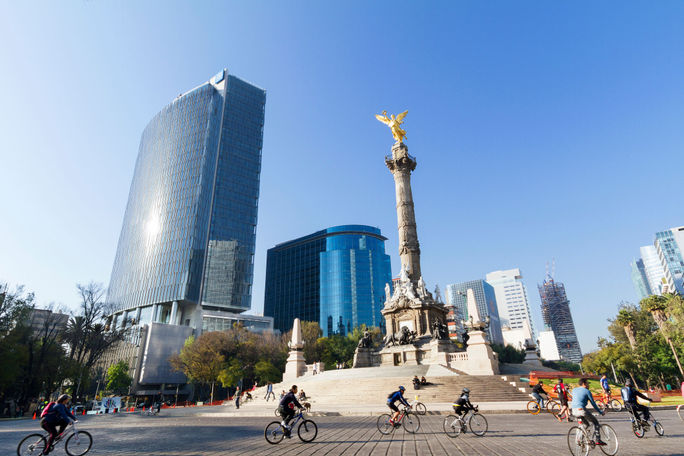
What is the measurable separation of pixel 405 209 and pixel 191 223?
56.0m

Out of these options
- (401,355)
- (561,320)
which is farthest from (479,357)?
(561,320)

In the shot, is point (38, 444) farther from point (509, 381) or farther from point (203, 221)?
point (203, 221)

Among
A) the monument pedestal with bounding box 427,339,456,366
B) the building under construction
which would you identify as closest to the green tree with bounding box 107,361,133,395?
the monument pedestal with bounding box 427,339,456,366

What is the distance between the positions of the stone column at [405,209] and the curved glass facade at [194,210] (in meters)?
50.8

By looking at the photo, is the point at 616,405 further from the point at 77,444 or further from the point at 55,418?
the point at 55,418

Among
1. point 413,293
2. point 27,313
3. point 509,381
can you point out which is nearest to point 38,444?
point 509,381

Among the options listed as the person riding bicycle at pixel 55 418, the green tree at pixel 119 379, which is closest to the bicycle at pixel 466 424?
the person riding bicycle at pixel 55 418

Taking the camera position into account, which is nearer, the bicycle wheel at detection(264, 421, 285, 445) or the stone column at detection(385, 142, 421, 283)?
the bicycle wheel at detection(264, 421, 285, 445)

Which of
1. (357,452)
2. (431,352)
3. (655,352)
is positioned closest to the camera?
(357,452)

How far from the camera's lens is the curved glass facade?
7662 cm

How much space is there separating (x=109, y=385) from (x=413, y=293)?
53.0 meters

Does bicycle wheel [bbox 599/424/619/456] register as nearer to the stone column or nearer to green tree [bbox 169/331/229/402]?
the stone column

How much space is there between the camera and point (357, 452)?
7.73 metres

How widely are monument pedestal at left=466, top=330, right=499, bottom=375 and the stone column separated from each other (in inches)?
408
